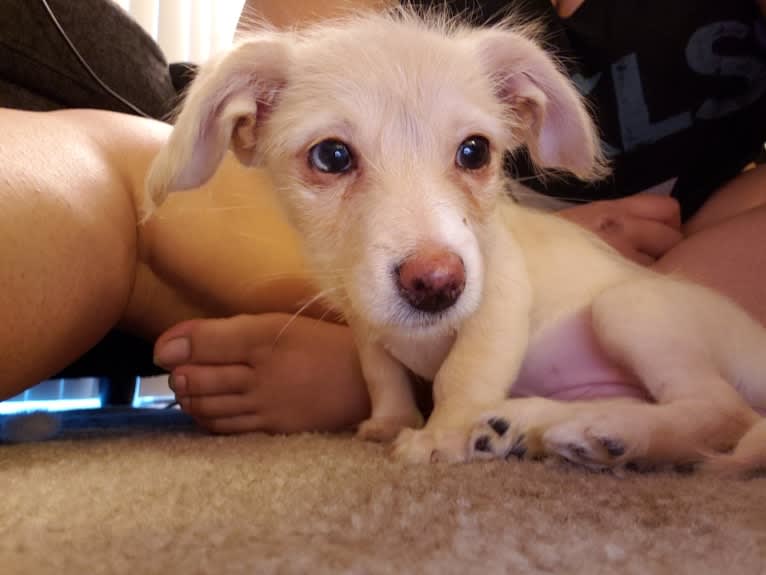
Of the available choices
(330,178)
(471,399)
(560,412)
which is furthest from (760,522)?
(330,178)

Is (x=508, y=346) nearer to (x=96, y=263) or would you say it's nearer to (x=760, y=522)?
(x=760, y=522)

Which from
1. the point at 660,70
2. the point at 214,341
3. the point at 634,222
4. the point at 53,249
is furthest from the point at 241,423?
the point at 660,70

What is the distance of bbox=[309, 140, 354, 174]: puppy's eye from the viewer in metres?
1.08

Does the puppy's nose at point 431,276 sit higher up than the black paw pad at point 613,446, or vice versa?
the puppy's nose at point 431,276

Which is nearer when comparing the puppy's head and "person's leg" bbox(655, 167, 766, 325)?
the puppy's head

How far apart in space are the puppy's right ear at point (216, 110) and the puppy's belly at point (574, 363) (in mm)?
574

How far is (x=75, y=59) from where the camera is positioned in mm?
1995

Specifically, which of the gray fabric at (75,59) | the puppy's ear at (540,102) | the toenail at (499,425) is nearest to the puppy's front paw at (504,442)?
the toenail at (499,425)

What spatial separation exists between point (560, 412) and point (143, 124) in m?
1.14

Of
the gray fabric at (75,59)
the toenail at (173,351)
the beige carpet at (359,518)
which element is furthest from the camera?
the gray fabric at (75,59)

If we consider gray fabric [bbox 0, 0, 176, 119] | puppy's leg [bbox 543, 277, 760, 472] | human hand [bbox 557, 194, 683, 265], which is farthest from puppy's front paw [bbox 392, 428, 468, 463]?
gray fabric [bbox 0, 0, 176, 119]

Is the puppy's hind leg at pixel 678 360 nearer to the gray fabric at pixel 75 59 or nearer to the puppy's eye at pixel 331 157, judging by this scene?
the puppy's eye at pixel 331 157

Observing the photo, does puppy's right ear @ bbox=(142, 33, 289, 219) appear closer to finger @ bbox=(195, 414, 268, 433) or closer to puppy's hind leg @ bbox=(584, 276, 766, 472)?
finger @ bbox=(195, 414, 268, 433)

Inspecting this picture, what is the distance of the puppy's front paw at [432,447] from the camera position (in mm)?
966
